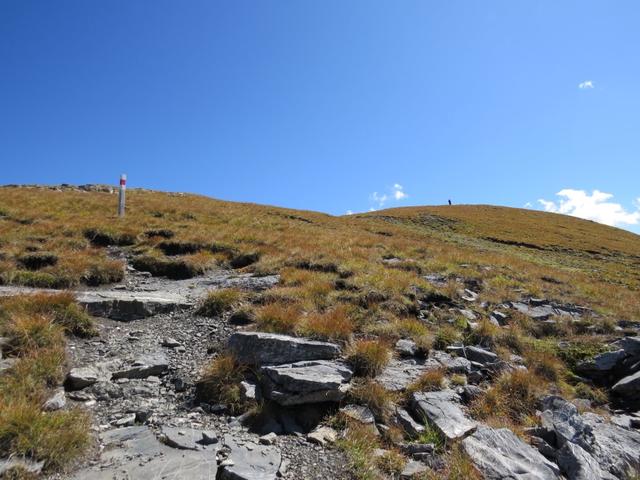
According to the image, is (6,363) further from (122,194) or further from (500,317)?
(122,194)

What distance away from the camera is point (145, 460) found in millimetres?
4059

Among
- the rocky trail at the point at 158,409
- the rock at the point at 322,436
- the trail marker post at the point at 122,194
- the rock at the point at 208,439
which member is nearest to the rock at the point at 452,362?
the rock at the point at 322,436

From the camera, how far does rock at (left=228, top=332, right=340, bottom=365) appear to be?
635 cm

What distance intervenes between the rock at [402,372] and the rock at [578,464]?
215cm

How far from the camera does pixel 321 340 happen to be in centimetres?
713

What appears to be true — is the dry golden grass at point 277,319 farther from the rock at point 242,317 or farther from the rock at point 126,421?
the rock at point 126,421

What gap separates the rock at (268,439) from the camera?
15.5ft

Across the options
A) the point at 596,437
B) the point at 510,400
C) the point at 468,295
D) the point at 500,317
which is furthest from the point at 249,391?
the point at 468,295

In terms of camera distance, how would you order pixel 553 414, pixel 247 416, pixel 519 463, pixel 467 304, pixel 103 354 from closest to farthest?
pixel 519 463 → pixel 247 416 → pixel 553 414 → pixel 103 354 → pixel 467 304

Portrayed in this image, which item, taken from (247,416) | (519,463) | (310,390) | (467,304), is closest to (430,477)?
(519,463)

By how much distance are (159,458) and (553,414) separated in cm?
550

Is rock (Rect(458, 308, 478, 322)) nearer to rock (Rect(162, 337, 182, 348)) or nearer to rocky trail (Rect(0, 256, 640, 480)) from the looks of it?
rocky trail (Rect(0, 256, 640, 480))

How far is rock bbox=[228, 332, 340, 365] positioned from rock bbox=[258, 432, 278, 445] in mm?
1489

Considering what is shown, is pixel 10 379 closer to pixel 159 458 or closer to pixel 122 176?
pixel 159 458
